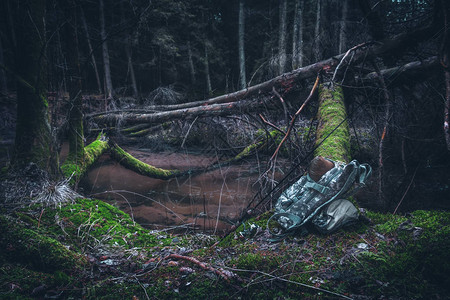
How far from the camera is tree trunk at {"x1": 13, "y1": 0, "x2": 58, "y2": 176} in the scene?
3.12 metres

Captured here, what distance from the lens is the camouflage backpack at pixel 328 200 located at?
2.00 metres

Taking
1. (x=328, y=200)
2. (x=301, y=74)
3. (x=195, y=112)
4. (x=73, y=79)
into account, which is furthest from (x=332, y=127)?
(x=73, y=79)

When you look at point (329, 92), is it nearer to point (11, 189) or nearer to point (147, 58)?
point (11, 189)

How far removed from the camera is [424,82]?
383 centimetres

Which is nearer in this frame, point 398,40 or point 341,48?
point 398,40

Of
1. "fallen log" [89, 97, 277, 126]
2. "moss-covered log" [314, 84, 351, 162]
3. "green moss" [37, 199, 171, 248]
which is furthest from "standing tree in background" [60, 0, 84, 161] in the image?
"moss-covered log" [314, 84, 351, 162]

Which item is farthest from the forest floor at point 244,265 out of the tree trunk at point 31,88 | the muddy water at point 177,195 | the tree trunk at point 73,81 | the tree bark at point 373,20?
the tree bark at point 373,20

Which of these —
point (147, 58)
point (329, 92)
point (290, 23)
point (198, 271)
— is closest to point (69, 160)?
point (198, 271)

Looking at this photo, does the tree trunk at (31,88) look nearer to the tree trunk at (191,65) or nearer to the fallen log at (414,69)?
the fallen log at (414,69)

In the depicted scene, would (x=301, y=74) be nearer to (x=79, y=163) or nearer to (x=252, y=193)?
(x=252, y=193)

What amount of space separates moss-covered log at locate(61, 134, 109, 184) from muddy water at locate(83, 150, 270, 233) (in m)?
0.53

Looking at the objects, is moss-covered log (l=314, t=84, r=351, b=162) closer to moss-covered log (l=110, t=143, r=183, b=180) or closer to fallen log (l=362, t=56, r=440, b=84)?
fallen log (l=362, t=56, r=440, b=84)

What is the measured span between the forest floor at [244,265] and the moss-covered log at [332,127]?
2.99ft

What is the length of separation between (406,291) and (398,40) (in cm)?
371
